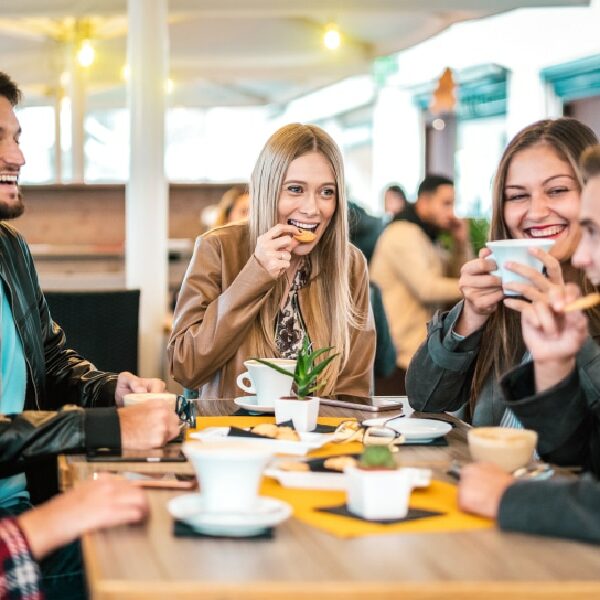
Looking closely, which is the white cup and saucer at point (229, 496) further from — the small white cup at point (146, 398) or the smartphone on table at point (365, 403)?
the smartphone on table at point (365, 403)

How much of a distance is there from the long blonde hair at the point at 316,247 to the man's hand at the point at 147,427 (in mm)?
1021

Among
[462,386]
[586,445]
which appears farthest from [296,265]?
[586,445]

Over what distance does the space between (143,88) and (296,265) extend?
3.18m

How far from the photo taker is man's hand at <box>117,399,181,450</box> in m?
1.98

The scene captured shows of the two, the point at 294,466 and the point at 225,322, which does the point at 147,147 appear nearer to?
the point at 225,322

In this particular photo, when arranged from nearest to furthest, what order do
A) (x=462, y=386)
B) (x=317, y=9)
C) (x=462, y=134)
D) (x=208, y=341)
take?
(x=462, y=386), (x=208, y=341), (x=317, y=9), (x=462, y=134)

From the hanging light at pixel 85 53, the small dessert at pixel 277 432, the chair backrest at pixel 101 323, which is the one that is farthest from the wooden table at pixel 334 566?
the hanging light at pixel 85 53

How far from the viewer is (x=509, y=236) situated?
2.57 m

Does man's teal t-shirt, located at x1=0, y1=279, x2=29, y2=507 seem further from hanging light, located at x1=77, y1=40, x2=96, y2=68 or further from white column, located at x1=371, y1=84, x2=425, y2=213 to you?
white column, located at x1=371, y1=84, x2=425, y2=213

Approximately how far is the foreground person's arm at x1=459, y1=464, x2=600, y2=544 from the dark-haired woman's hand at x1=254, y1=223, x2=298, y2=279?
56.9 inches

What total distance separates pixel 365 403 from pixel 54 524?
1.23 m

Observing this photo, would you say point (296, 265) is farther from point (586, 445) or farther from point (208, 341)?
point (586, 445)

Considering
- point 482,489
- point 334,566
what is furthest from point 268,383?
point 334,566

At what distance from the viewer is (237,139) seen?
21219mm
